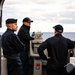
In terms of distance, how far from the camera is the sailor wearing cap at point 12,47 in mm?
5402

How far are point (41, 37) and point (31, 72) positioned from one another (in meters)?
0.96

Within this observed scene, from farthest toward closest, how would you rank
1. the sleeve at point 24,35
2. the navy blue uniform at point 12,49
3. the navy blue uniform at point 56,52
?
the sleeve at point 24,35 < the navy blue uniform at point 12,49 < the navy blue uniform at point 56,52

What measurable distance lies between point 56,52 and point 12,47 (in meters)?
0.88

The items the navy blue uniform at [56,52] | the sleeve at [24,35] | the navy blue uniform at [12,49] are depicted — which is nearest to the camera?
the navy blue uniform at [56,52]

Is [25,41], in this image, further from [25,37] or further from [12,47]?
[12,47]

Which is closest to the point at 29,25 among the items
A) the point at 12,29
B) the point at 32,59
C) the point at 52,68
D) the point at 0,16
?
the point at 32,59

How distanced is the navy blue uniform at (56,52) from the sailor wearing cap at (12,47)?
473mm

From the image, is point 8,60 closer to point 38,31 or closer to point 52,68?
point 52,68

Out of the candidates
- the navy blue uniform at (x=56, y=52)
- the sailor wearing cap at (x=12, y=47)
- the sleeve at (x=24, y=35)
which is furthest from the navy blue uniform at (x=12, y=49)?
the sleeve at (x=24, y=35)

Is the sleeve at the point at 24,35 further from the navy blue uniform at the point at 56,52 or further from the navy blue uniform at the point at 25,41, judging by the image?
the navy blue uniform at the point at 56,52

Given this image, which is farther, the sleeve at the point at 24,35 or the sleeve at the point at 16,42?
the sleeve at the point at 24,35

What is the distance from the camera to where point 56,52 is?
17.4ft

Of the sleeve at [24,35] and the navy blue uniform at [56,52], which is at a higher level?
the sleeve at [24,35]

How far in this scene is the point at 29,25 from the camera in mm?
6832
